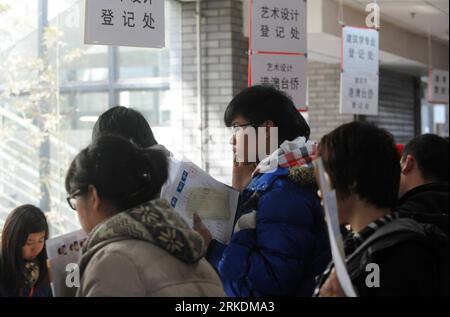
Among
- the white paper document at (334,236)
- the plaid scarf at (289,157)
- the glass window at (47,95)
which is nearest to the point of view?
the white paper document at (334,236)

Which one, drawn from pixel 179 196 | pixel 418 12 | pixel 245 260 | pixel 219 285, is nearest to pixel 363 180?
pixel 219 285

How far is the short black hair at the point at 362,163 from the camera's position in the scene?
77.5 inches

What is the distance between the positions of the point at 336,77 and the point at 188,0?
3.89 meters

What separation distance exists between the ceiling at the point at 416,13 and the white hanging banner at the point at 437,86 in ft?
2.33

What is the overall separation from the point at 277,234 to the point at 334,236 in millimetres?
724

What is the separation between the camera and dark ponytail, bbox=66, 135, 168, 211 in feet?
6.23

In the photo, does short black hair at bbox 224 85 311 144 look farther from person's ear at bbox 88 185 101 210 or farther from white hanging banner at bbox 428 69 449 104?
white hanging banner at bbox 428 69 449 104

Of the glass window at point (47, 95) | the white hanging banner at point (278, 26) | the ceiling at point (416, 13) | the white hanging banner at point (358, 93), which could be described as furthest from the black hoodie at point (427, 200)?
the ceiling at point (416, 13)

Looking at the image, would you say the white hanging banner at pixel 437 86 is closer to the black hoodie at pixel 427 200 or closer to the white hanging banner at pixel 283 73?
the white hanging banner at pixel 283 73

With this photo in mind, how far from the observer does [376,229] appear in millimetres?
1960

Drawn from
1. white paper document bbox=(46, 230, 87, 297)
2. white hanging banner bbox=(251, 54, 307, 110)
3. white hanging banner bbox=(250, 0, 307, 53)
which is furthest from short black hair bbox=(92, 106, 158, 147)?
white hanging banner bbox=(250, 0, 307, 53)

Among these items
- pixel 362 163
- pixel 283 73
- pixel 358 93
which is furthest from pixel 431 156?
pixel 358 93

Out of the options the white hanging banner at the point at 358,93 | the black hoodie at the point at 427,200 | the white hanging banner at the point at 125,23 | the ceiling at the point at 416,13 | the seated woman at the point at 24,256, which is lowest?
the seated woman at the point at 24,256

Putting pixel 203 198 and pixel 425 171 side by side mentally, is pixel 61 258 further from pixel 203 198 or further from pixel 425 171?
pixel 425 171
